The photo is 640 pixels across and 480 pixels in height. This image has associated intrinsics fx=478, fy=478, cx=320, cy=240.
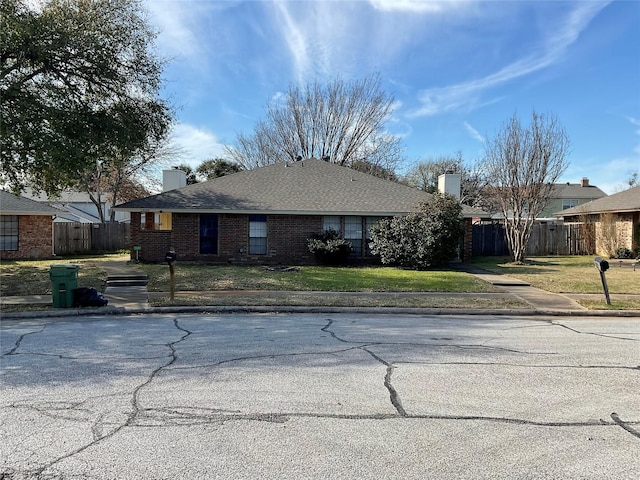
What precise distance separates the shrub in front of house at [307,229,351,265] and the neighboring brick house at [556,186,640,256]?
15.8 meters

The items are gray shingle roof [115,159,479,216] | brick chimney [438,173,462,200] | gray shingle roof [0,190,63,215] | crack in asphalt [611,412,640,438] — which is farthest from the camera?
gray shingle roof [0,190,63,215]

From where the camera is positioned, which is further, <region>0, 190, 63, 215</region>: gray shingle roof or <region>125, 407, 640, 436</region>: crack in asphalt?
<region>0, 190, 63, 215</region>: gray shingle roof

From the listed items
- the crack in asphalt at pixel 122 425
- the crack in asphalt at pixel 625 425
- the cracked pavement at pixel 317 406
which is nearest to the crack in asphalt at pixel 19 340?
the cracked pavement at pixel 317 406

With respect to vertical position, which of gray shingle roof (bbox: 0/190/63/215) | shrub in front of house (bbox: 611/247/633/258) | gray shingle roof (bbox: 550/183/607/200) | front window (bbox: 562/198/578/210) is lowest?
shrub in front of house (bbox: 611/247/633/258)

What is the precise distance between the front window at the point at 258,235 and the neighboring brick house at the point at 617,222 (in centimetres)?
1894

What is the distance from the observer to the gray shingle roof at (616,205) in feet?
83.2

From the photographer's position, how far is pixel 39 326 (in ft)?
29.6

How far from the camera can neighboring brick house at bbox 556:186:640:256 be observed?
997 inches

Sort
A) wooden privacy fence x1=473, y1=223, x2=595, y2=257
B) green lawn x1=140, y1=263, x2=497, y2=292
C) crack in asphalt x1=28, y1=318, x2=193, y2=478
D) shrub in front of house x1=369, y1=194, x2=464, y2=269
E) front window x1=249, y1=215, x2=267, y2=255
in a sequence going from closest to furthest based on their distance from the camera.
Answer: crack in asphalt x1=28, y1=318, x2=193, y2=478, green lawn x1=140, y1=263, x2=497, y2=292, shrub in front of house x1=369, y1=194, x2=464, y2=269, front window x1=249, y1=215, x2=267, y2=255, wooden privacy fence x1=473, y1=223, x2=595, y2=257

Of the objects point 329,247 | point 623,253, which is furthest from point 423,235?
point 623,253

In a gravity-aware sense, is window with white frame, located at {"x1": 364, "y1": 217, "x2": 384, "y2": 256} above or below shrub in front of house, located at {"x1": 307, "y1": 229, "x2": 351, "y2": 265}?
above

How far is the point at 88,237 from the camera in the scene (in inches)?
1150

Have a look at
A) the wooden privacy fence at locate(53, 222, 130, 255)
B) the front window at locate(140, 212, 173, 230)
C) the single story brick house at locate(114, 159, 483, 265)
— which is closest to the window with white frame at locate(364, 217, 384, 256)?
the single story brick house at locate(114, 159, 483, 265)

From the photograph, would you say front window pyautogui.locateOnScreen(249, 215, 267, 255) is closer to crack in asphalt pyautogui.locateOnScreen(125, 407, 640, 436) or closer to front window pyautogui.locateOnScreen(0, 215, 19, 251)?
front window pyautogui.locateOnScreen(0, 215, 19, 251)
